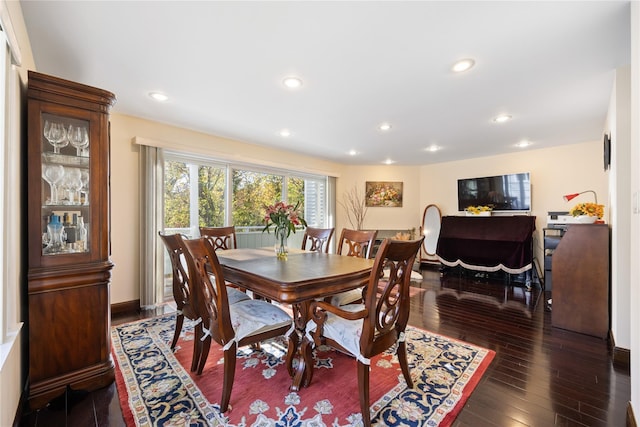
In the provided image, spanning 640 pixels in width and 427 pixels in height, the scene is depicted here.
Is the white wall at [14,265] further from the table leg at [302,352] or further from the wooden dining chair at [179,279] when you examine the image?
the table leg at [302,352]

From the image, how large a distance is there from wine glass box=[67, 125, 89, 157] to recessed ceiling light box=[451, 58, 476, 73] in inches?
109

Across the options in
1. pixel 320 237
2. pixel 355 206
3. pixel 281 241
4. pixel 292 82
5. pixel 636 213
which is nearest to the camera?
pixel 636 213

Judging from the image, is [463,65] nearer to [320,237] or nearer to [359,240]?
[359,240]

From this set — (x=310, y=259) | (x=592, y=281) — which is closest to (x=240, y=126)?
(x=310, y=259)

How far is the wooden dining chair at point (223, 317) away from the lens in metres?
1.64

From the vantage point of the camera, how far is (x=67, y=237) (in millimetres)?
1876

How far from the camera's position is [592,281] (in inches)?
110

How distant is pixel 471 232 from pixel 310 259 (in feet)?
13.6

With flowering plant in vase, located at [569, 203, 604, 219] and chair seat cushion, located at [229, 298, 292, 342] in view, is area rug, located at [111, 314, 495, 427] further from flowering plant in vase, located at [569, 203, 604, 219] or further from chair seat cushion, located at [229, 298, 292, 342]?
flowering plant in vase, located at [569, 203, 604, 219]

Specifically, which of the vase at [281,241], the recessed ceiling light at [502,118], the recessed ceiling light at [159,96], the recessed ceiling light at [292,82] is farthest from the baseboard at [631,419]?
the recessed ceiling light at [159,96]

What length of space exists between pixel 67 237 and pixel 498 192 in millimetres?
6213

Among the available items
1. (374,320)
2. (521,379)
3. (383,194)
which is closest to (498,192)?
(383,194)

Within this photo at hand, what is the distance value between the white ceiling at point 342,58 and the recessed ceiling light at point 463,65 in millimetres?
58

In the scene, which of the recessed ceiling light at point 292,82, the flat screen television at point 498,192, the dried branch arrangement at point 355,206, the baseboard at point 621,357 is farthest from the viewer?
the dried branch arrangement at point 355,206
